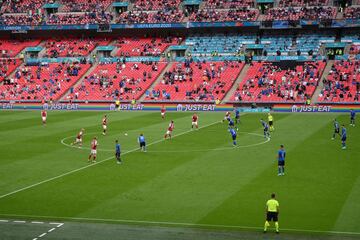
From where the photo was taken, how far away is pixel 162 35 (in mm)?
97062

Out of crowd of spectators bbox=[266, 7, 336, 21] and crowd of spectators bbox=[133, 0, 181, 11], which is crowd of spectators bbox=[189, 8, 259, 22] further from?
crowd of spectators bbox=[133, 0, 181, 11]

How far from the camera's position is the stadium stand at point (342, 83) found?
7000 cm

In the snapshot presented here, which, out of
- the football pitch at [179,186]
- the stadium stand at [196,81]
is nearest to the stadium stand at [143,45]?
the stadium stand at [196,81]

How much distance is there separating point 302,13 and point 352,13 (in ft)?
24.3

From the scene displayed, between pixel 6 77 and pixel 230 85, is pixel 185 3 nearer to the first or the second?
pixel 230 85

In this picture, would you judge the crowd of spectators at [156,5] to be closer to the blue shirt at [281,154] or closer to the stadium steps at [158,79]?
the stadium steps at [158,79]

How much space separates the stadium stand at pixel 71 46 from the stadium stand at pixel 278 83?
97.1 feet

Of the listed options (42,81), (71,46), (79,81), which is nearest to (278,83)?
(79,81)

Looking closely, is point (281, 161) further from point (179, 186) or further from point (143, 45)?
point (143, 45)

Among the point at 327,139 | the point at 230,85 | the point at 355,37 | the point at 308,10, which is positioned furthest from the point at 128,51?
the point at 327,139

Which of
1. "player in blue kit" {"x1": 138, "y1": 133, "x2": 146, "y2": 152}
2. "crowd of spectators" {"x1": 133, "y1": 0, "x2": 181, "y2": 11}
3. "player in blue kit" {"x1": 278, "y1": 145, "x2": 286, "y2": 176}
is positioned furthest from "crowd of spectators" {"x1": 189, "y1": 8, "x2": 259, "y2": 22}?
"player in blue kit" {"x1": 278, "y1": 145, "x2": 286, "y2": 176}

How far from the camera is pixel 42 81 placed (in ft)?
287

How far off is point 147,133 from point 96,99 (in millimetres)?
30839

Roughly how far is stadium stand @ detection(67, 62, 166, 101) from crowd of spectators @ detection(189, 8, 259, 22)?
1101 cm
